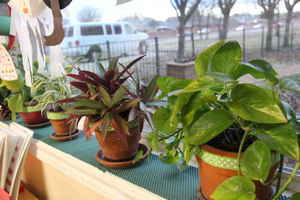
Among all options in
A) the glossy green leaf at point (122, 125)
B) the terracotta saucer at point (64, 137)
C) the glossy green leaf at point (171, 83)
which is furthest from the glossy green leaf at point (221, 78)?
the terracotta saucer at point (64, 137)

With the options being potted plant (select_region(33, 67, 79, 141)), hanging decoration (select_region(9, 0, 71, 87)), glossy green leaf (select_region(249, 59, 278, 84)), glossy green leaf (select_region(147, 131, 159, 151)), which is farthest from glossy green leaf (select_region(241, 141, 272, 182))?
potted plant (select_region(33, 67, 79, 141))

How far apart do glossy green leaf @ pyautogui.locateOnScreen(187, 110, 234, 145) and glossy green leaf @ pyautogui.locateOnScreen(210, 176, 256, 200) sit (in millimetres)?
83

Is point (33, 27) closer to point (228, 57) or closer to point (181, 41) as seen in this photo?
point (181, 41)

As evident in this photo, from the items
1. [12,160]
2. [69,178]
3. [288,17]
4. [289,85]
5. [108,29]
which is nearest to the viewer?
[289,85]

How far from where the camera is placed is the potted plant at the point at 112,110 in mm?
689

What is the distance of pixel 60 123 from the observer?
98 cm

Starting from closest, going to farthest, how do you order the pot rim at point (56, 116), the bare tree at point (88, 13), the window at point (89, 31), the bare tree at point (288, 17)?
the bare tree at point (288, 17), the pot rim at point (56, 116), the bare tree at point (88, 13), the window at point (89, 31)

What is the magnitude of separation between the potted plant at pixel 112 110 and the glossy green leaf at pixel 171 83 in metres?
0.19

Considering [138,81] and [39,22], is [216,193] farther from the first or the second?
[39,22]

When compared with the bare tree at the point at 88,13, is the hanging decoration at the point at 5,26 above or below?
below

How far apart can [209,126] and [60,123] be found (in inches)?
27.9

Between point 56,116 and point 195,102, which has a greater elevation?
point 195,102

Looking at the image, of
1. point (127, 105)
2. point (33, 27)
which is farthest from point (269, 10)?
point (33, 27)

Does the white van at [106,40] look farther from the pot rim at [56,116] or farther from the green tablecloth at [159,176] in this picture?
the green tablecloth at [159,176]
